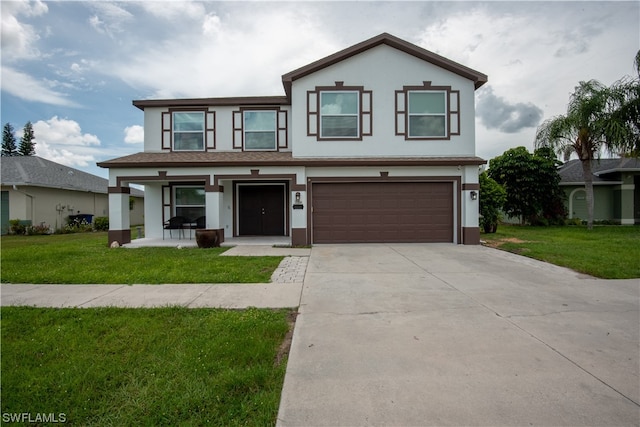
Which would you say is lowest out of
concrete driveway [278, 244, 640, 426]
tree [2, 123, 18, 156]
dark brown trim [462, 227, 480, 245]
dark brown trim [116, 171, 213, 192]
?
concrete driveway [278, 244, 640, 426]

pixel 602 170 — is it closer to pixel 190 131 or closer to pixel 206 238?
pixel 206 238

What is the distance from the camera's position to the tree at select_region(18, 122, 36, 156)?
151 ft

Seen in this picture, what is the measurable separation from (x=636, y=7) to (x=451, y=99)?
252 inches

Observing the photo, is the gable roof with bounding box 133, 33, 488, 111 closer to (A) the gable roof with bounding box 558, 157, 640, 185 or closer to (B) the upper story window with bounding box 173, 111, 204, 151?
(B) the upper story window with bounding box 173, 111, 204, 151

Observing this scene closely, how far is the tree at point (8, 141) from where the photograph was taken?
147 feet

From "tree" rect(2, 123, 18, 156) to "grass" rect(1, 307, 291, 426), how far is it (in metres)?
58.5

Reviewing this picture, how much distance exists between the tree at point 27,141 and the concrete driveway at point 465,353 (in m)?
59.7

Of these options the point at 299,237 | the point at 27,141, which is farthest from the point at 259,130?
the point at 27,141

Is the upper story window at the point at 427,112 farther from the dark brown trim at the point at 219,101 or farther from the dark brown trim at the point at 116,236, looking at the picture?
the dark brown trim at the point at 116,236

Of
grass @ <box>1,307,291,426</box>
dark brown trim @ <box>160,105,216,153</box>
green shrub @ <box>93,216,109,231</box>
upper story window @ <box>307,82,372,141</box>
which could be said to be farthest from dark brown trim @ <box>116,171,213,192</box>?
green shrub @ <box>93,216,109,231</box>

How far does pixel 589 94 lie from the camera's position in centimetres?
1558

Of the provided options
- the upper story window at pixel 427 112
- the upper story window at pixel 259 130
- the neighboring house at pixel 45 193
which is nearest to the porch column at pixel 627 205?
the upper story window at pixel 427 112

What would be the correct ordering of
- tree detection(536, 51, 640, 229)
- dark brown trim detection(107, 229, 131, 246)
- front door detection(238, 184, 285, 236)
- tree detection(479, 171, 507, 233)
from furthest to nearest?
1. tree detection(536, 51, 640, 229)
2. tree detection(479, 171, 507, 233)
3. front door detection(238, 184, 285, 236)
4. dark brown trim detection(107, 229, 131, 246)

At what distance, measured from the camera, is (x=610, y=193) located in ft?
66.0
